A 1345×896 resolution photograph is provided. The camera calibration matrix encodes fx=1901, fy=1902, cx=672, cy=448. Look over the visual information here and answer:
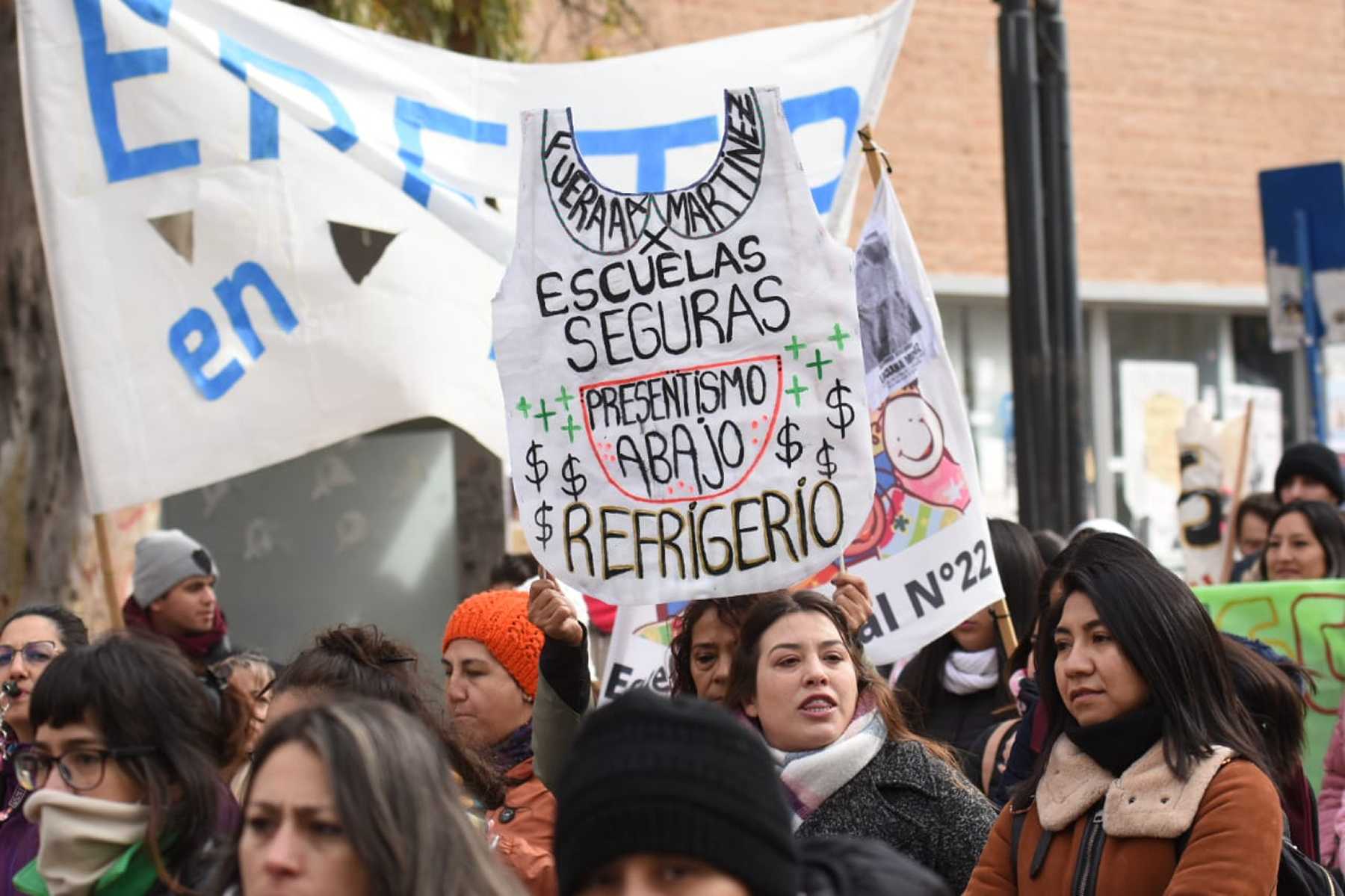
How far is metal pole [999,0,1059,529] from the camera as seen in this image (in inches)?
329

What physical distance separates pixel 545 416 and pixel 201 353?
71.7 inches

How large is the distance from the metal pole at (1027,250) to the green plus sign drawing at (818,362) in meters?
4.24

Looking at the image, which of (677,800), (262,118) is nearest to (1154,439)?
(262,118)

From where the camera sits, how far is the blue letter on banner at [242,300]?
5.91m

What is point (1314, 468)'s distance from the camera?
821cm

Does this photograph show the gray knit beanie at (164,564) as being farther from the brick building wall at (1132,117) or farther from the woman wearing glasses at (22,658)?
the brick building wall at (1132,117)

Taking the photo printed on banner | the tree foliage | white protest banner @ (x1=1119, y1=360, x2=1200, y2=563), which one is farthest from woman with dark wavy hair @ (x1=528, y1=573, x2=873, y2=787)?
white protest banner @ (x1=1119, y1=360, x2=1200, y2=563)

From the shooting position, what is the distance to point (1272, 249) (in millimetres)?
10523

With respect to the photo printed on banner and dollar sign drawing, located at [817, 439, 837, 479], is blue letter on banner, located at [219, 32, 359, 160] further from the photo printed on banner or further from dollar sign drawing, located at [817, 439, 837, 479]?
dollar sign drawing, located at [817, 439, 837, 479]

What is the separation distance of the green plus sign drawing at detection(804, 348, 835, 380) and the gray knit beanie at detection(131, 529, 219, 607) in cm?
331

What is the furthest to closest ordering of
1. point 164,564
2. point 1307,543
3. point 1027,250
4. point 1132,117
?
point 1132,117 → point 1027,250 → point 164,564 → point 1307,543

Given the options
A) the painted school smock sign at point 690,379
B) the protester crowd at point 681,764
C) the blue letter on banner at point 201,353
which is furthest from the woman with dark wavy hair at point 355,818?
the blue letter on banner at point 201,353

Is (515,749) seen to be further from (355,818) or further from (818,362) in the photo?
(355,818)

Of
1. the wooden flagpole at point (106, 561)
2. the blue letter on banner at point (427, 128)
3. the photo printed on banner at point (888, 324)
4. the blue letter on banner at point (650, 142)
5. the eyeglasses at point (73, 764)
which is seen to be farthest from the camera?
the blue letter on banner at point (650, 142)
